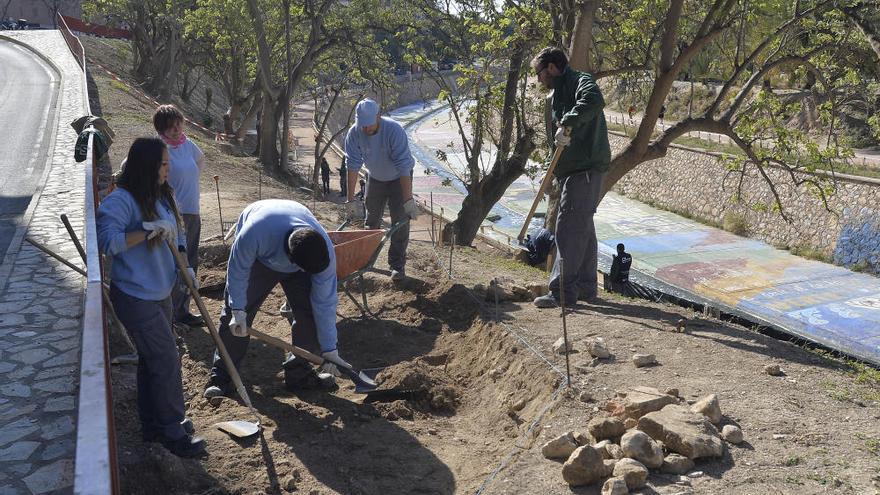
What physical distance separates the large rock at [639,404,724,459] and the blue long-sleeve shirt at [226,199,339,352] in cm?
197

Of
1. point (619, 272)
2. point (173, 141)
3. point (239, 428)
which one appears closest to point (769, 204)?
point (619, 272)

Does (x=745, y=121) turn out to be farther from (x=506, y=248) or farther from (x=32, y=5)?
(x=32, y=5)

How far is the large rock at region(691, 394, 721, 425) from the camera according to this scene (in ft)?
13.5

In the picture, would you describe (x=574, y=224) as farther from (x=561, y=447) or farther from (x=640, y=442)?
(x=640, y=442)

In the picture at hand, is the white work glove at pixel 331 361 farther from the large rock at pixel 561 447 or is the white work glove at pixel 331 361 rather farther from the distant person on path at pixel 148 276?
the large rock at pixel 561 447

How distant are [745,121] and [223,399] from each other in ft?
26.2

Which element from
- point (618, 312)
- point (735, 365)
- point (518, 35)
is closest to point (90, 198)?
point (618, 312)

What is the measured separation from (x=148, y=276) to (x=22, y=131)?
11.1 m

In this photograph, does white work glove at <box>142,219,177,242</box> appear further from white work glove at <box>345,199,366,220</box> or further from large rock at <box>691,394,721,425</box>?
white work glove at <box>345,199,366,220</box>

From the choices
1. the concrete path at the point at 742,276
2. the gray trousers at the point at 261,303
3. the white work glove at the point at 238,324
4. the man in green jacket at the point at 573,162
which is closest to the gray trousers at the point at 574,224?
the man in green jacket at the point at 573,162

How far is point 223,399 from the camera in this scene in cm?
515

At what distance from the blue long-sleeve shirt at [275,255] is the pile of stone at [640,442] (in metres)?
1.60

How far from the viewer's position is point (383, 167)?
7.11 meters

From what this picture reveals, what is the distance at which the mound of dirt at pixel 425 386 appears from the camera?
5.35 m
